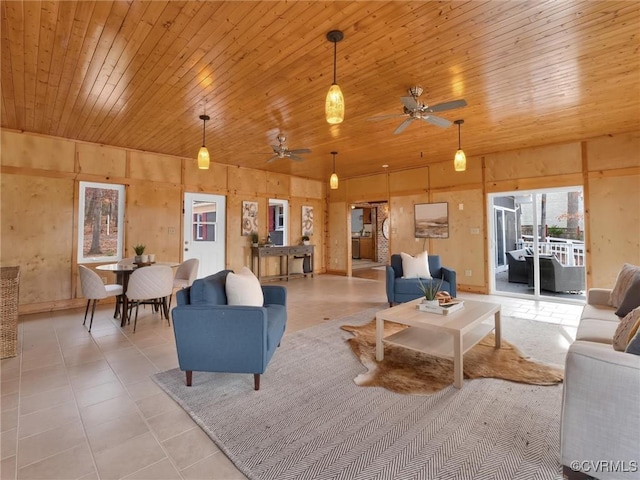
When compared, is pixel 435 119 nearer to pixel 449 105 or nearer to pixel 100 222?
pixel 449 105

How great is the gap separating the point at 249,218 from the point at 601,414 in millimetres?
6978

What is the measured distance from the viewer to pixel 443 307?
3.01m

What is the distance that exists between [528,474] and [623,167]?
5734mm

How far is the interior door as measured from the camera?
6.62 metres

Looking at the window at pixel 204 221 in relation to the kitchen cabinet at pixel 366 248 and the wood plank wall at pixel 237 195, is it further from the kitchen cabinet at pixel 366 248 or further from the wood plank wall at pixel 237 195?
the kitchen cabinet at pixel 366 248

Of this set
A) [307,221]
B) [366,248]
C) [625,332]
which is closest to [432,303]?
[625,332]

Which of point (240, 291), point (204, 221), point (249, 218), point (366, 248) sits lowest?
point (240, 291)

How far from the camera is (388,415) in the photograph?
81.8 inches

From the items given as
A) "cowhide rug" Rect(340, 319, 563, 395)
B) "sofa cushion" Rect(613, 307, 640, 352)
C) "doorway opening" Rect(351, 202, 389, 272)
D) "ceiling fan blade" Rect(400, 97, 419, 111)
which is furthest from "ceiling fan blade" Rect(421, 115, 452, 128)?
"doorway opening" Rect(351, 202, 389, 272)

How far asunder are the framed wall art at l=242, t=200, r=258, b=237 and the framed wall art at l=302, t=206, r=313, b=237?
1.59 m

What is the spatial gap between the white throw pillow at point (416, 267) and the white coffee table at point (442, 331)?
1.64 meters

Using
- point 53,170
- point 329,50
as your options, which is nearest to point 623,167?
Result: point 329,50

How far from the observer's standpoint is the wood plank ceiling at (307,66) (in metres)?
2.31

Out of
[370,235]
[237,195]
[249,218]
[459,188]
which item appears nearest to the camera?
[459,188]
